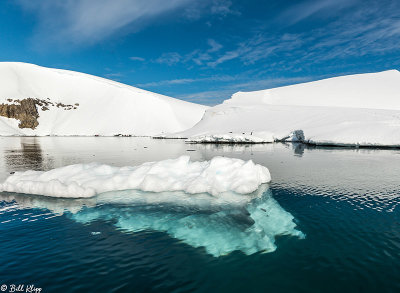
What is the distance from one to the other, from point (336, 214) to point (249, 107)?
65113 millimetres

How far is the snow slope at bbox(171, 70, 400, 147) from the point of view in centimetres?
4450

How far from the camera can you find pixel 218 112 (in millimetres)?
78062

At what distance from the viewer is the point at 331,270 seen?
6.71m

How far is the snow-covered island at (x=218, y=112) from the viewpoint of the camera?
5015cm

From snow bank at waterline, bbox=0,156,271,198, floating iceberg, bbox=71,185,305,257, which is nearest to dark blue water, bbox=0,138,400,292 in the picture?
floating iceberg, bbox=71,185,305,257

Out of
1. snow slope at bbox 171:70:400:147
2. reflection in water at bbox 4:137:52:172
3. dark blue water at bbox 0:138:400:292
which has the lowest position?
dark blue water at bbox 0:138:400:292

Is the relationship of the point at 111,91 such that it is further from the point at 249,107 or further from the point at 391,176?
the point at 391,176

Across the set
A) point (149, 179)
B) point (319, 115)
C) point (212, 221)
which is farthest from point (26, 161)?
point (319, 115)

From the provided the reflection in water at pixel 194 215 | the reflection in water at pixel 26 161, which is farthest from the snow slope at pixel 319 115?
the reflection in water at pixel 194 215

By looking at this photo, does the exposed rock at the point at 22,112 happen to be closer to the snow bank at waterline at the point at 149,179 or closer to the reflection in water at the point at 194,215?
the snow bank at waterline at the point at 149,179

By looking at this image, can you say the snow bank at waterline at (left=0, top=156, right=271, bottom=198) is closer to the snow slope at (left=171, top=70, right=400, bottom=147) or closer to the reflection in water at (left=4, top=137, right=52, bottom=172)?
the reflection in water at (left=4, top=137, right=52, bottom=172)

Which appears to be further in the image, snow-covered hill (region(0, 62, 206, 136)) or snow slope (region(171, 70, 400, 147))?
snow-covered hill (region(0, 62, 206, 136))

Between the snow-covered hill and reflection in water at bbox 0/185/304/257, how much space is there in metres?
107

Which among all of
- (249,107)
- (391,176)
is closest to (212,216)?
(391,176)
